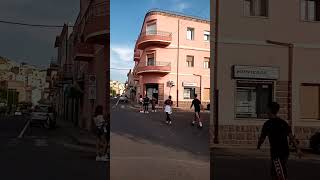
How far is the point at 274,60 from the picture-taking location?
2584mm

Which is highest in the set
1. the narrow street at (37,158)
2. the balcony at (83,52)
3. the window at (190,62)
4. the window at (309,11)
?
the window at (309,11)

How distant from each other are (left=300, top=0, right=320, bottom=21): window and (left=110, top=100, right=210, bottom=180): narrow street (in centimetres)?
78

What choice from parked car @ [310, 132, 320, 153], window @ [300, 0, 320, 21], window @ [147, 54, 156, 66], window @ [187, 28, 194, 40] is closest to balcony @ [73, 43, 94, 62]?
window @ [147, 54, 156, 66]

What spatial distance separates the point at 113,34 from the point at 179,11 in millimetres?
270

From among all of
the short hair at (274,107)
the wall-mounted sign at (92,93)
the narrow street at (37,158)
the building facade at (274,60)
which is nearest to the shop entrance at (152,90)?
the wall-mounted sign at (92,93)

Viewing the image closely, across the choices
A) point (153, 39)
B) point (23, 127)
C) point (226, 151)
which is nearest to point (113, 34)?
point (153, 39)

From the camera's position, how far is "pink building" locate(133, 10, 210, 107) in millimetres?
1871

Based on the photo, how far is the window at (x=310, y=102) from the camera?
252cm

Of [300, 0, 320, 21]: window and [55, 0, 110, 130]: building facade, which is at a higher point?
[300, 0, 320, 21]: window

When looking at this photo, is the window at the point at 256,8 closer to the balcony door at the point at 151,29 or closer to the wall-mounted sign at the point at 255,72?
the wall-mounted sign at the point at 255,72

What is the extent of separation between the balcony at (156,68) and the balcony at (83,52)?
22cm

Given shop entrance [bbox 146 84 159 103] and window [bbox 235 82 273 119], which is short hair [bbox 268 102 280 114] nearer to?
window [bbox 235 82 273 119]

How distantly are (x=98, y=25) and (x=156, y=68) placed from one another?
256 mm

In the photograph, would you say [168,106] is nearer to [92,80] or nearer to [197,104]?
[197,104]
